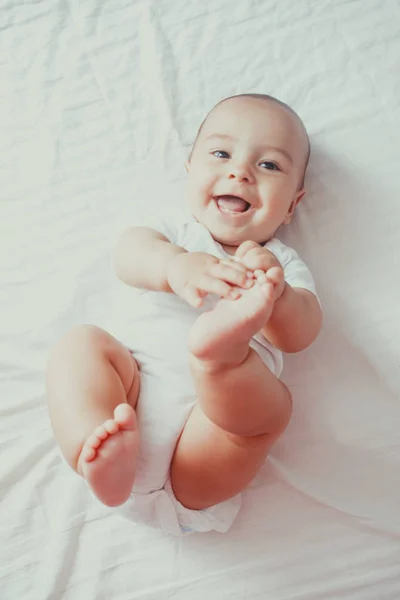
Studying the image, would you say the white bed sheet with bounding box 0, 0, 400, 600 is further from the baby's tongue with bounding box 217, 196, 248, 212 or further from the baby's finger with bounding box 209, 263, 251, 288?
the baby's finger with bounding box 209, 263, 251, 288

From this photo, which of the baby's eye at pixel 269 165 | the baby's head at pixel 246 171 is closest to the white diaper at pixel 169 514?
the baby's head at pixel 246 171

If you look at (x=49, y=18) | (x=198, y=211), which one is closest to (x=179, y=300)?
(x=198, y=211)

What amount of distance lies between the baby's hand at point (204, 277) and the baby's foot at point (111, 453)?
16 cm

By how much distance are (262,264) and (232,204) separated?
254 millimetres

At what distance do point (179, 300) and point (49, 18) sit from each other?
62 centimetres

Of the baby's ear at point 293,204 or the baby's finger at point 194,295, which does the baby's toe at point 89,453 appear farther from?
the baby's ear at point 293,204

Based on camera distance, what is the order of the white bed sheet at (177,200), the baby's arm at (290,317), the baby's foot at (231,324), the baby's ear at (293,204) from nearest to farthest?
the baby's foot at (231,324)
the baby's arm at (290,317)
the white bed sheet at (177,200)
the baby's ear at (293,204)

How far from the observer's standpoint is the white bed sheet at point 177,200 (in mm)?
956

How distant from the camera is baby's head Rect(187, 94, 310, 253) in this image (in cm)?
102

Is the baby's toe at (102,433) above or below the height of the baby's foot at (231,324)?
below

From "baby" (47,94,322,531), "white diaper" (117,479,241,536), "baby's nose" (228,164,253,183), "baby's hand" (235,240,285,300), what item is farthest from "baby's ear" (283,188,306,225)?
"white diaper" (117,479,241,536)

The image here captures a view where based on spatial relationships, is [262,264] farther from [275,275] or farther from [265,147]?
[265,147]

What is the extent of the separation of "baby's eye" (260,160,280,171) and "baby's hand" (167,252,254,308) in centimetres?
24

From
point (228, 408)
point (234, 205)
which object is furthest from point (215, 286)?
point (234, 205)
